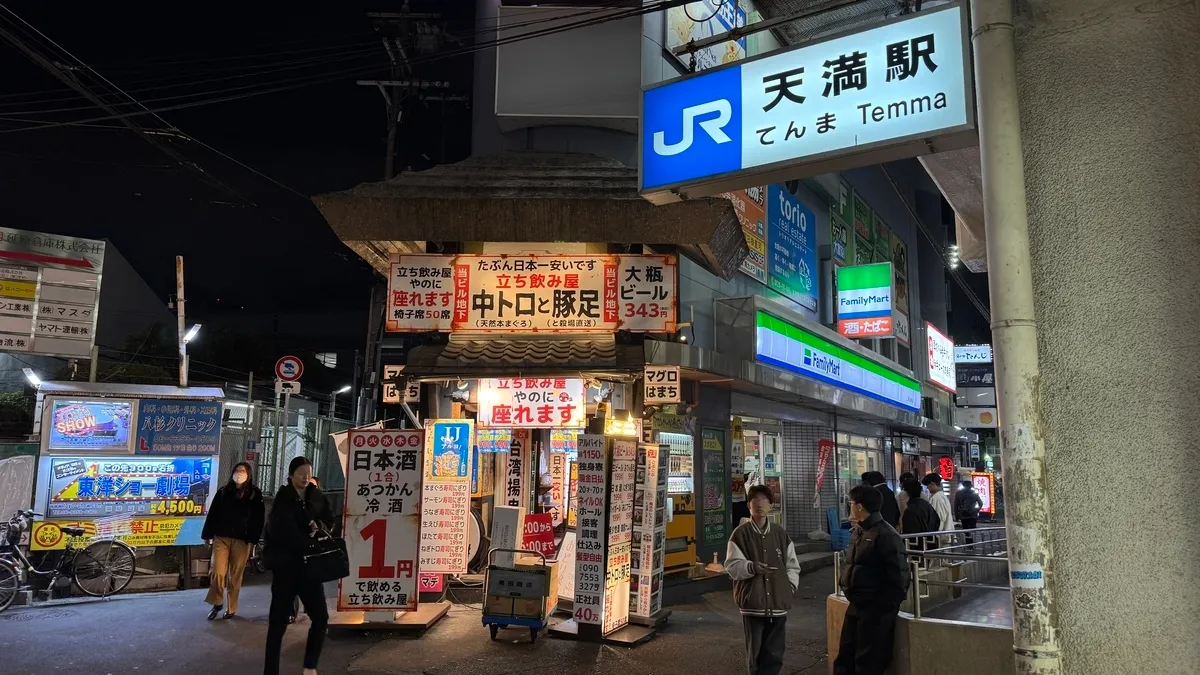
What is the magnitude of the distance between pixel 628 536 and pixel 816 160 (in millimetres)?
6479

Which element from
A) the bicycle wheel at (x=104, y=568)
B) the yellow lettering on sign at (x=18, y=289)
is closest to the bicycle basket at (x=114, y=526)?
the bicycle wheel at (x=104, y=568)

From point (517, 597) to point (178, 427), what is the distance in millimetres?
7944

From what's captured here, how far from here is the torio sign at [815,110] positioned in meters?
4.16

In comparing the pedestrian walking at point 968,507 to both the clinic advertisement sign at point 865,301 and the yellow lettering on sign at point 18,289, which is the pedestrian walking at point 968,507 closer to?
the clinic advertisement sign at point 865,301

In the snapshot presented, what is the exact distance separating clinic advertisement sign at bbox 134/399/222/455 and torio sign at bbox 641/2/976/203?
37.7ft

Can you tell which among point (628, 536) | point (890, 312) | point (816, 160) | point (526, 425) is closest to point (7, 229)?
point (526, 425)

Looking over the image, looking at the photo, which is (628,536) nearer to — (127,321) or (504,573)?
(504,573)

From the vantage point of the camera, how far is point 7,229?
13.9 metres

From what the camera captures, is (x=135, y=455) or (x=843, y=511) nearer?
(x=135, y=455)

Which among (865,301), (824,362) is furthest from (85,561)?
(865,301)

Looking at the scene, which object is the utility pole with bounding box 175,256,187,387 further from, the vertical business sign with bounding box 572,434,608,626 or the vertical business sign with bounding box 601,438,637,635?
the vertical business sign with bounding box 601,438,637,635

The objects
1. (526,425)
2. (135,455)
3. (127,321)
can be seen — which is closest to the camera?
(526,425)

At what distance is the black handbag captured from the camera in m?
6.81

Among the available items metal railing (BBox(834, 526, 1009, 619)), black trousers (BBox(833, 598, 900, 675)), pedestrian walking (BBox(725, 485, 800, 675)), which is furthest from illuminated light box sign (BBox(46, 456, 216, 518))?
black trousers (BBox(833, 598, 900, 675))
